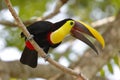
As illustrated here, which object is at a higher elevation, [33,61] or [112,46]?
[112,46]

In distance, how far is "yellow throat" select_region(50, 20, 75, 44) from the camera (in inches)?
138

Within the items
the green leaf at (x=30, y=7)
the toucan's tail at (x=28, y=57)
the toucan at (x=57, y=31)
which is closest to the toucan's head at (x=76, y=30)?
the toucan at (x=57, y=31)

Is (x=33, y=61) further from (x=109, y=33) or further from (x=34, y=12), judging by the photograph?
(x=34, y=12)

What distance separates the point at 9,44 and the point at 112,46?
1.50 m

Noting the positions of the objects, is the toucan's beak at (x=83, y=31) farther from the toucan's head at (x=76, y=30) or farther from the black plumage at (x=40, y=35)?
the black plumage at (x=40, y=35)

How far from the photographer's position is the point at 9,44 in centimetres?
580

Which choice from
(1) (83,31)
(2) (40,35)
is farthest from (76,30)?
(2) (40,35)

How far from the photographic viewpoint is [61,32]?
11.4ft

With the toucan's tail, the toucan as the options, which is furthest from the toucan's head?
the toucan's tail

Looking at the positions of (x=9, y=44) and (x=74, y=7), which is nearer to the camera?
(x=9, y=44)

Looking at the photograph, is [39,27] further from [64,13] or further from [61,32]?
[64,13]

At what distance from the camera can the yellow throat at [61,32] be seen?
3496 mm

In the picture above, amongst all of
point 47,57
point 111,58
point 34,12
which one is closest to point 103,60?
point 111,58

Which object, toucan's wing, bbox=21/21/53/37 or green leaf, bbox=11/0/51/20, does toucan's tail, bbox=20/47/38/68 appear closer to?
toucan's wing, bbox=21/21/53/37
